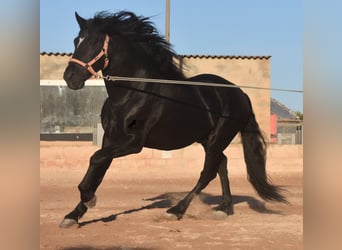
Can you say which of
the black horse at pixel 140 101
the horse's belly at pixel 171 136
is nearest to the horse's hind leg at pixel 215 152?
the black horse at pixel 140 101

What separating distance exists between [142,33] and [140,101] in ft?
2.69

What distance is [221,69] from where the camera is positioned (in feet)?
46.1

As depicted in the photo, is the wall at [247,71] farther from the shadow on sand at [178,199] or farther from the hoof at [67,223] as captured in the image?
the hoof at [67,223]

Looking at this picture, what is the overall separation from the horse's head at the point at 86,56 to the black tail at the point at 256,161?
2.34 metres

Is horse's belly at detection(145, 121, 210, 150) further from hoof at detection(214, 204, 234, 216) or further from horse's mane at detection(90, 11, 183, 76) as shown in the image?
hoof at detection(214, 204, 234, 216)

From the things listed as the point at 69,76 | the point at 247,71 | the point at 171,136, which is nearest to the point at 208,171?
the point at 171,136

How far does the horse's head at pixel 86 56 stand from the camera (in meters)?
4.38

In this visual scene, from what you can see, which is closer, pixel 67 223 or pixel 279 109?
pixel 67 223

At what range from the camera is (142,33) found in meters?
5.11

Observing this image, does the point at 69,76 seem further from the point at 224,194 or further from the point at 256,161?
the point at 256,161

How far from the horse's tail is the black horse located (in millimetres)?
435
